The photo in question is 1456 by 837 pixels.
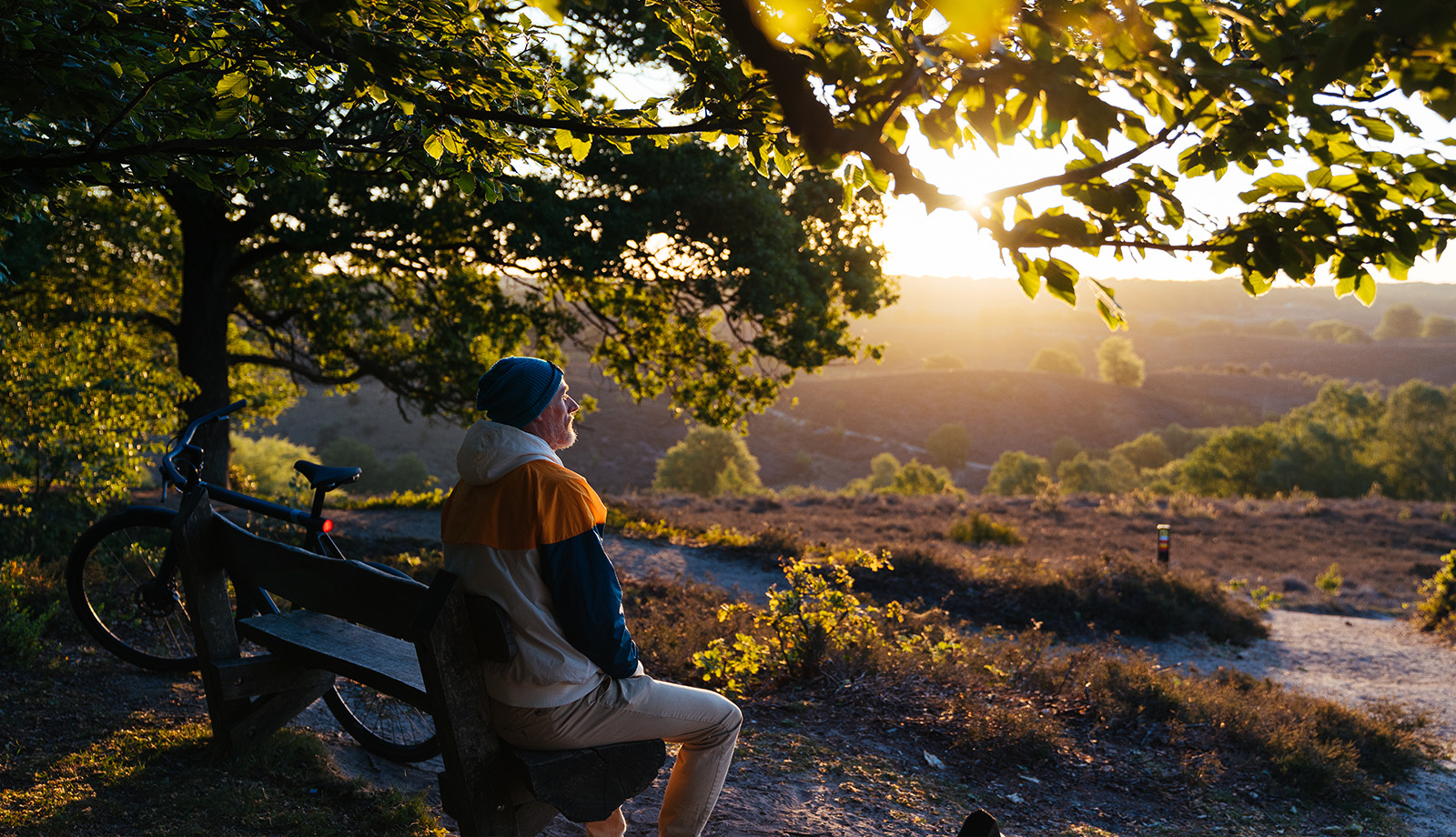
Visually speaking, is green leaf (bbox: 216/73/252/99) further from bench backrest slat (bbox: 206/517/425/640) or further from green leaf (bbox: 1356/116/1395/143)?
green leaf (bbox: 1356/116/1395/143)

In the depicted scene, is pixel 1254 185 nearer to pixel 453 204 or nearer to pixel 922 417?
pixel 453 204

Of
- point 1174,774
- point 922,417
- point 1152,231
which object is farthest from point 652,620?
point 922,417

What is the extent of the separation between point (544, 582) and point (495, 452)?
0.40m

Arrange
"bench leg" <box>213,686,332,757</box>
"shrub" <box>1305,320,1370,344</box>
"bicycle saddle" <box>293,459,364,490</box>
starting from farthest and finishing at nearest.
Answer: "shrub" <box>1305,320,1370,344</box>
"bicycle saddle" <box>293,459,364,490</box>
"bench leg" <box>213,686,332,757</box>

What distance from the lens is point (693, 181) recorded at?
397 inches

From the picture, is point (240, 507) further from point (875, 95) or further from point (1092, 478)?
point (1092, 478)

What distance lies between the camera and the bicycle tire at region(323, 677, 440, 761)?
3.88 metres

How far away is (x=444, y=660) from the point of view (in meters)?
2.29

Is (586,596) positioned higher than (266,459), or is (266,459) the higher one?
(586,596)

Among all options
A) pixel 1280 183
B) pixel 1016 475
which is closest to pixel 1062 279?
pixel 1280 183

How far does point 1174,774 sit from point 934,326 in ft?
551

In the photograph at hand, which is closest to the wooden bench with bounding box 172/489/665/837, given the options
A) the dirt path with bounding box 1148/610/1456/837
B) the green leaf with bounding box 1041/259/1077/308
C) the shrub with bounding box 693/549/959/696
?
the green leaf with bounding box 1041/259/1077/308

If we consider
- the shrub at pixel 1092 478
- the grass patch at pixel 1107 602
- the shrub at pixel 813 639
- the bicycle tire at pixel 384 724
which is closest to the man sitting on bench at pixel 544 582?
the bicycle tire at pixel 384 724

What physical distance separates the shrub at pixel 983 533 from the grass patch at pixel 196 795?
15.2m
